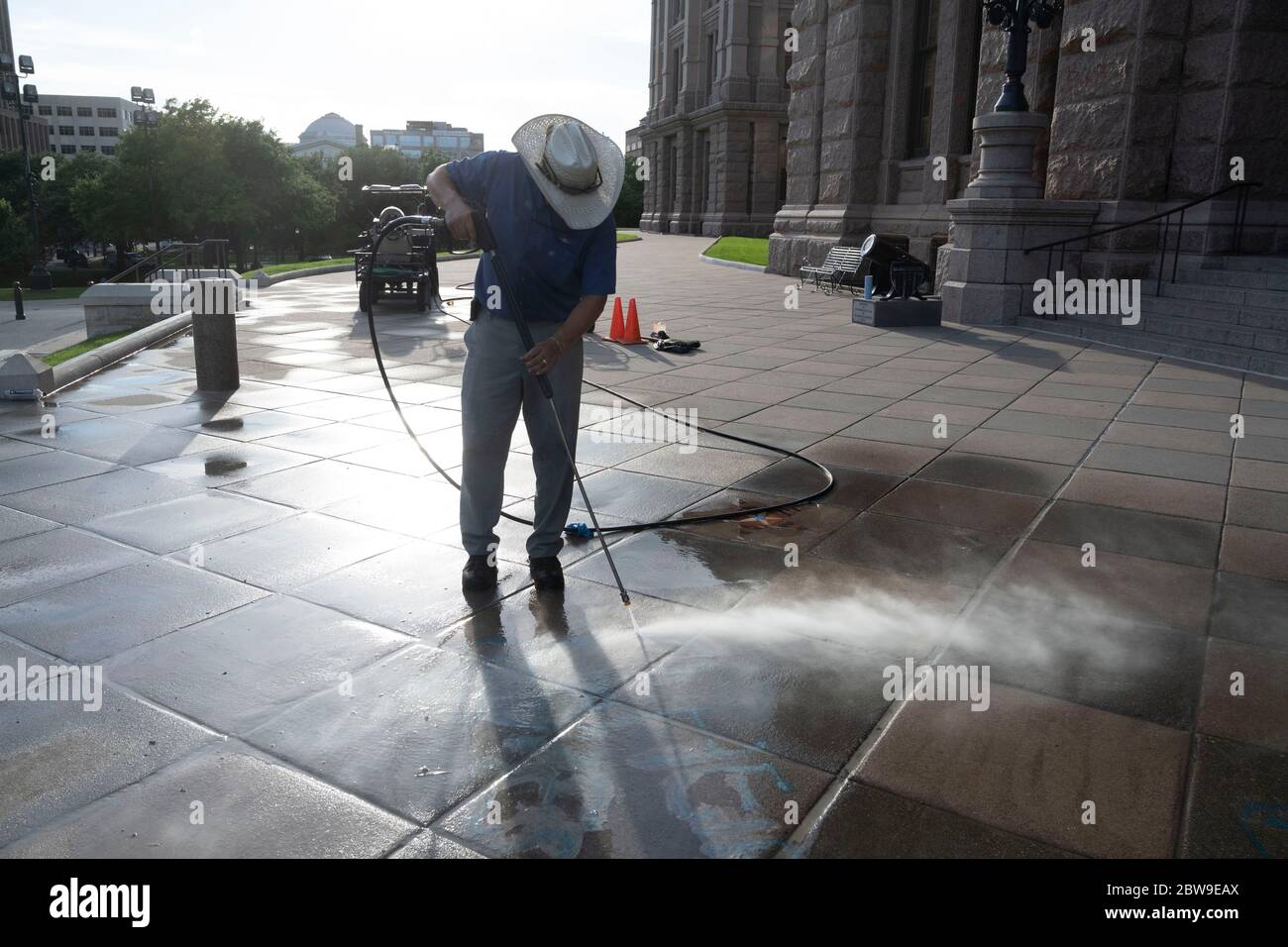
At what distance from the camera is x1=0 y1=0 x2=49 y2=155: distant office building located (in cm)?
10869

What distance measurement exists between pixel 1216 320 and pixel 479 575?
11.4 meters

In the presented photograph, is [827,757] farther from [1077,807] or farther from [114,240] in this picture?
[114,240]

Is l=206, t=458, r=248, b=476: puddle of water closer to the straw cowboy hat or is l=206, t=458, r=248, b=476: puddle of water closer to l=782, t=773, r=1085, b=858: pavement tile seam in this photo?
the straw cowboy hat

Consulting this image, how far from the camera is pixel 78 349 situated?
1567 cm

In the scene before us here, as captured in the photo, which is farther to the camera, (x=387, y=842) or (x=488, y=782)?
(x=488, y=782)

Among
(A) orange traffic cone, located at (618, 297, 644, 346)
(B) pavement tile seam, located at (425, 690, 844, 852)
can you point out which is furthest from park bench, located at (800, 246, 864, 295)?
(B) pavement tile seam, located at (425, 690, 844, 852)

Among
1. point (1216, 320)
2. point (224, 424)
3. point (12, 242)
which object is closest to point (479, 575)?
point (224, 424)

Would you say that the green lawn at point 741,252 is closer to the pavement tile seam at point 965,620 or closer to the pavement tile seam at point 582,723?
the pavement tile seam at point 965,620

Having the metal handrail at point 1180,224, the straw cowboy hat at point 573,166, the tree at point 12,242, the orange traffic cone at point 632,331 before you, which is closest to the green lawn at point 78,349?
the orange traffic cone at point 632,331

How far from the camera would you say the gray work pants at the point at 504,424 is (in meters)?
4.65

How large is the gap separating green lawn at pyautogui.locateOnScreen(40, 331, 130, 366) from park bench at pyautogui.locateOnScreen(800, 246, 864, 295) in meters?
13.2

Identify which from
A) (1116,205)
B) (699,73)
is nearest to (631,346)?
(1116,205)

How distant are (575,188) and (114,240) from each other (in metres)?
72.0

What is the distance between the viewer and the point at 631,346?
13055 millimetres
